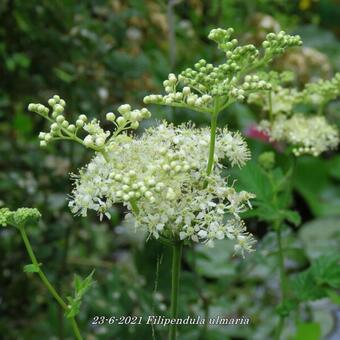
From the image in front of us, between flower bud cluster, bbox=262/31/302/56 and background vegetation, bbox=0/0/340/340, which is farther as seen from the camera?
background vegetation, bbox=0/0/340/340

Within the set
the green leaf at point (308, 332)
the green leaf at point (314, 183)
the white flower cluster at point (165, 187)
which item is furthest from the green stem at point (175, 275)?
the green leaf at point (314, 183)

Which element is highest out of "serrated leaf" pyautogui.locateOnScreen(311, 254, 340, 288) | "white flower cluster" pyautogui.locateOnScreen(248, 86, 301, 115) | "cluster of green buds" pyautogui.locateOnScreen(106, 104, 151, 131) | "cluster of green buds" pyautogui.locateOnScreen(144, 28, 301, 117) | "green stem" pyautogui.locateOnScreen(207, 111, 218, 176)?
"white flower cluster" pyautogui.locateOnScreen(248, 86, 301, 115)

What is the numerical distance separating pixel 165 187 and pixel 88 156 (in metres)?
1.47

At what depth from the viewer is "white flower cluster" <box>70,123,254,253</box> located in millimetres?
1082

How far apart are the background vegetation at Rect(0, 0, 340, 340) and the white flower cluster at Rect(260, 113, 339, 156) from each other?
43 cm

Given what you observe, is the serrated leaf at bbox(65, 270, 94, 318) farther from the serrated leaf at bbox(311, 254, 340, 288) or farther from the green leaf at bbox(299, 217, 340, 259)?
the green leaf at bbox(299, 217, 340, 259)

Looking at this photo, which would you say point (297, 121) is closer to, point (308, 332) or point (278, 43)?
point (278, 43)

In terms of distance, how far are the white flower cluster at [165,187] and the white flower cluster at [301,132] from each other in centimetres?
48

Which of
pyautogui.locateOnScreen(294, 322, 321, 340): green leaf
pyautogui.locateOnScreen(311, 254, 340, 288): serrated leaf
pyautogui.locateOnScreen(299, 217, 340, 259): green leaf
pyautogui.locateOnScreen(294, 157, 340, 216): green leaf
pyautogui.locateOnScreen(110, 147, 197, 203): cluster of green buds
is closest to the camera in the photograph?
pyautogui.locateOnScreen(110, 147, 197, 203): cluster of green buds

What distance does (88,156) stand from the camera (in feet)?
8.30

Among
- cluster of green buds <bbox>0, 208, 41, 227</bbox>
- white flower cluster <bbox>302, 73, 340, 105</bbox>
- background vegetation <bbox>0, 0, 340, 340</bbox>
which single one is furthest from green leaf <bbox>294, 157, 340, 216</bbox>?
cluster of green buds <bbox>0, 208, 41, 227</bbox>

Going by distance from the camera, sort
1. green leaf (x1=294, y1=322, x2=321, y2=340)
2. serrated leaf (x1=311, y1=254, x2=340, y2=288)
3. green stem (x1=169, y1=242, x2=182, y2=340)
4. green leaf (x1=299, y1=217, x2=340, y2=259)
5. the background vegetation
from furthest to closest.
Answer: green leaf (x1=299, y1=217, x2=340, y2=259) → the background vegetation → green leaf (x1=294, y1=322, x2=321, y2=340) → serrated leaf (x1=311, y1=254, x2=340, y2=288) → green stem (x1=169, y1=242, x2=182, y2=340)

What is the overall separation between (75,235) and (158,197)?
2.00 metres

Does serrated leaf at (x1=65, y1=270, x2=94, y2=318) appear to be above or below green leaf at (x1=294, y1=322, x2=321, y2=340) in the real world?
above
